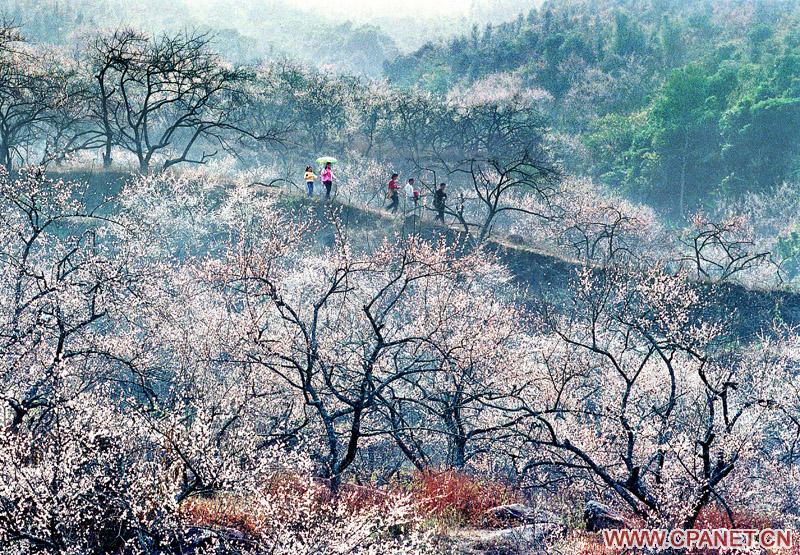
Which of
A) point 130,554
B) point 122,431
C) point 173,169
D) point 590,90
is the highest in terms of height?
point 590,90

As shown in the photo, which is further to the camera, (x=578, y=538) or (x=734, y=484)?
(x=734, y=484)

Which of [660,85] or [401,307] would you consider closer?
[401,307]

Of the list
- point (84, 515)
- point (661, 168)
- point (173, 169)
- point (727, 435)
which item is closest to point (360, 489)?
point (84, 515)

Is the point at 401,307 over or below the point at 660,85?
below

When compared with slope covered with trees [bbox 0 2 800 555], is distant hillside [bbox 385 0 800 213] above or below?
above

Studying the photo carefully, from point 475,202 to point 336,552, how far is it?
4165 centimetres

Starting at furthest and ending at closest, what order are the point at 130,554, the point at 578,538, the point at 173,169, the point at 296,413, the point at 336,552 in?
the point at 173,169 < the point at 296,413 < the point at 578,538 < the point at 130,554 < the point at 336,552

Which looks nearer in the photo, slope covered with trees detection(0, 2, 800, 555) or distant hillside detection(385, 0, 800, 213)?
slope covered with trees detection(0, 2, 800, 555)

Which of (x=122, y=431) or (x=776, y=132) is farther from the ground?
(x=776, y=132)

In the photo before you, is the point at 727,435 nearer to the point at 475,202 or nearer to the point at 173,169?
the point at 173,169

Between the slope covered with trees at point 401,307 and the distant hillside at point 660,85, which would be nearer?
the slope covered with trees at point 401,307

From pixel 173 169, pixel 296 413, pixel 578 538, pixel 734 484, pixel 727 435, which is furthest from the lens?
pixel 173 169

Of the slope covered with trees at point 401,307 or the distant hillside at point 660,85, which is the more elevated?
the distant hillside at point 660,85

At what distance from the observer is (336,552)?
7.89 m
